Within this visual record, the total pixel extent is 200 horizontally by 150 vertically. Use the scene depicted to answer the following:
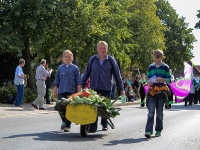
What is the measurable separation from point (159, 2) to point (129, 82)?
4197cm

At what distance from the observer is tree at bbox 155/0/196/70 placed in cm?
7512

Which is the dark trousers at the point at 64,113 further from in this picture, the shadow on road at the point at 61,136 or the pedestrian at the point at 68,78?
the shadow on road at the point at 61,136

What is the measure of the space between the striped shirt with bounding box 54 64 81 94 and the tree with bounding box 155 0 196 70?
63.1 m

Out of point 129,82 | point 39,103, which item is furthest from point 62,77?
point 129,82

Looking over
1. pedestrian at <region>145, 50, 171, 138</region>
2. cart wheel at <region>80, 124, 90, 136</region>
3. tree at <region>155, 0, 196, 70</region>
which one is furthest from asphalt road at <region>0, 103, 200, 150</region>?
tree at <region>155, 0, 196, 70</region>

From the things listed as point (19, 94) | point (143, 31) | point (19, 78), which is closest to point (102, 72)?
point (19, 78)

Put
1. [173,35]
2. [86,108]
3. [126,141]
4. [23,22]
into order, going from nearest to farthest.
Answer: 1. [126,141]
2. [86,108]
3. [23,22]
4. [173,35]

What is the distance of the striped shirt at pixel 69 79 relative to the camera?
11.9 metres

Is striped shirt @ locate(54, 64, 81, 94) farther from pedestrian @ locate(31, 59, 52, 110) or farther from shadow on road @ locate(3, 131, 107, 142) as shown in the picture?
pedestrian @ locate(31, 59, 52, 110)

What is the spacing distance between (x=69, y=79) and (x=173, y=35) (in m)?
65.2

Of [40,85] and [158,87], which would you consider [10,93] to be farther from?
[158,87]

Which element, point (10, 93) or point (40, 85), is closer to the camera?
point (40, 85)

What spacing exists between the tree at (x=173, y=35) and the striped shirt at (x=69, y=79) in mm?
63074

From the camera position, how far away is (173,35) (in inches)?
2992
